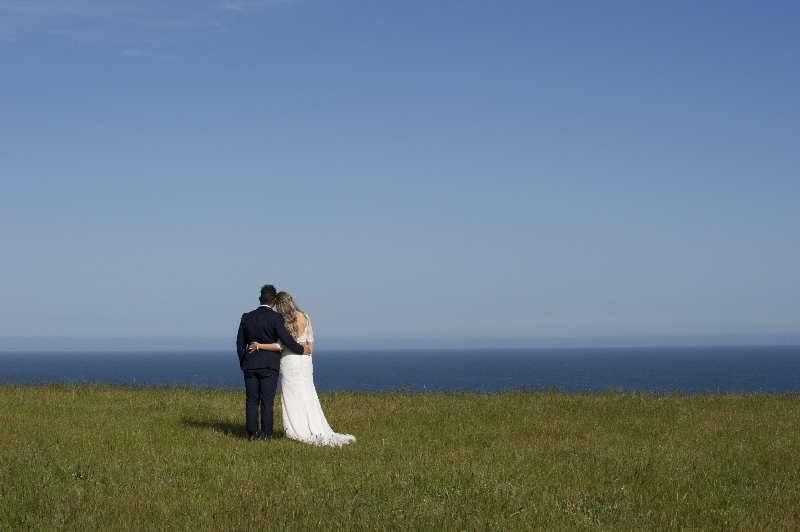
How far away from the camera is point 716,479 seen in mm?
10664

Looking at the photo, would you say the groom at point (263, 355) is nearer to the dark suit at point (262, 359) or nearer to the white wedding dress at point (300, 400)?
the dark suit at point (262, 359)

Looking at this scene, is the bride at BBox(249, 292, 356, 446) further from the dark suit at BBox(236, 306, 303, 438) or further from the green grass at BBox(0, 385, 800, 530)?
the green grass at BBox(0, 385, 800, 530)

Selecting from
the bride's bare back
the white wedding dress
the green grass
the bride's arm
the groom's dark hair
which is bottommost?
the green grass

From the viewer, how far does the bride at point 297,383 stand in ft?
47.2

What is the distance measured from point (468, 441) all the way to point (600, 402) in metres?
7.65

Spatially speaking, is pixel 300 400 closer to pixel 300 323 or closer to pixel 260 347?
pixel 260 347

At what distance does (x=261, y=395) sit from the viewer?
14516 millimetres

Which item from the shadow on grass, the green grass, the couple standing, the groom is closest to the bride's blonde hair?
the couple standing

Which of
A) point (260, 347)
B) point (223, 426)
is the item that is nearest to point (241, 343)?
point (260, 347)

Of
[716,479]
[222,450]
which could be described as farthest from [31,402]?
[716,479]

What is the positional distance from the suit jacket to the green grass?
142 centimetres

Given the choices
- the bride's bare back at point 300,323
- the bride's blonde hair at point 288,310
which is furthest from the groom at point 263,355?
the bride's bare back at point 300,323

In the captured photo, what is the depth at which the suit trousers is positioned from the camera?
47.3ft

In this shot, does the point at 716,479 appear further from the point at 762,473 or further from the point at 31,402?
the point at 31,402
